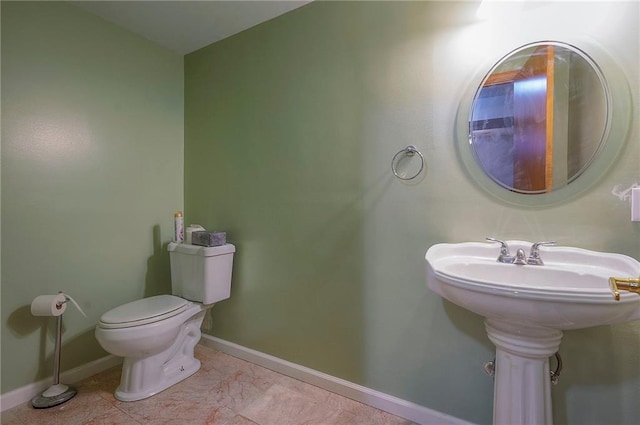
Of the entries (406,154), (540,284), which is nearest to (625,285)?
(540,284)

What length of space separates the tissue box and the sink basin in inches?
50.1

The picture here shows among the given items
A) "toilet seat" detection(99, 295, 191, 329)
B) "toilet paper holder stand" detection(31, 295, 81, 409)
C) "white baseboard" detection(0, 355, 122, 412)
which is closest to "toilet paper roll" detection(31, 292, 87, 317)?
"toilet paper holder stand" detection(31, 295, 81, 409)

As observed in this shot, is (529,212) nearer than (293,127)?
Yes

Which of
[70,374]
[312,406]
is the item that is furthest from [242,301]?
[70,374]

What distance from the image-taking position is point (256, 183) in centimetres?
186

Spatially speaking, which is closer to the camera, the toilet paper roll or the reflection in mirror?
the reflection in mirror

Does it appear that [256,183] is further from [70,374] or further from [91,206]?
[70,374]

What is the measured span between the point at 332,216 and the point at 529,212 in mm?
870

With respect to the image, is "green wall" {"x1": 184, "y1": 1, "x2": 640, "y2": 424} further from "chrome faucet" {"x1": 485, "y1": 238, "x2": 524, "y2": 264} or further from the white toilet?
the white toilet

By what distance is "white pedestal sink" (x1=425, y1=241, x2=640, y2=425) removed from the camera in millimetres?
768

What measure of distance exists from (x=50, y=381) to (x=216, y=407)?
94cm

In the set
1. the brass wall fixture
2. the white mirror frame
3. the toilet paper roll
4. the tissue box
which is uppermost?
the white mirror frame

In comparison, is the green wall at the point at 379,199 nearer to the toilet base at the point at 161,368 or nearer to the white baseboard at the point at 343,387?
the white baseboard at the point at 343,387

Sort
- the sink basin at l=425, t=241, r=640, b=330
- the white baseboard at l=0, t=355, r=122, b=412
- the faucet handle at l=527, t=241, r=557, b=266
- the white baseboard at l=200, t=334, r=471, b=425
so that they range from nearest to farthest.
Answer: the sink basin at l=425, t=241, r=640, b=330, the faucet handle at l=527, t=241, r=557, b=266, the white baseboard at l=200, t=334, r=471, b=425, the white baseboard at l=0, t=355, r=122, b=412
